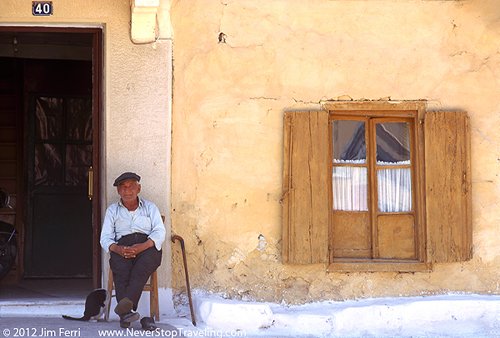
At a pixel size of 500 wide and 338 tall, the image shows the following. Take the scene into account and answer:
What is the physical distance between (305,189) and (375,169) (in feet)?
2.49

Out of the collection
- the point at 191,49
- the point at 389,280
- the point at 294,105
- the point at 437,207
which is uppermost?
the point at 191,49

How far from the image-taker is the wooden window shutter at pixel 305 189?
7.72 metres

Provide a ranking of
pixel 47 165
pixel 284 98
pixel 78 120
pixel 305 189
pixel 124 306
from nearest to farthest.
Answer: pixel 124 306 → pixel 305 189 → pixel 284 98 → pixel 47 165 → pixel 78 120

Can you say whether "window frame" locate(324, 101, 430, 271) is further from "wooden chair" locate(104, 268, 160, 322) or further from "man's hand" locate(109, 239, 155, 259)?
"man's hand" locate(109, 239, 155, 259)

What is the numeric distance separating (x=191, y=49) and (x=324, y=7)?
1263 mm

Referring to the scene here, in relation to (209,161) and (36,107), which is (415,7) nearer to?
(209,161)

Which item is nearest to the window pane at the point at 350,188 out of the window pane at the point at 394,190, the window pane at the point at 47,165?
the window pane at the point at 394,190

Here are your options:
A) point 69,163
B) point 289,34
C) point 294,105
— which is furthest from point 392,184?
point 69,163

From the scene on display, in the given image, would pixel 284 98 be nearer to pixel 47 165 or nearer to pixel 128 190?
pixel 128 190

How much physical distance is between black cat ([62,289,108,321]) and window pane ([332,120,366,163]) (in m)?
2.42

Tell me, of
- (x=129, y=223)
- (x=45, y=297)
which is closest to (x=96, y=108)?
(x=129, y=223)

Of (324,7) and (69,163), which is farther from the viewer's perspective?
(69,163)

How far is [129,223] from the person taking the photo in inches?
285

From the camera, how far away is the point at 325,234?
7.75 meters
